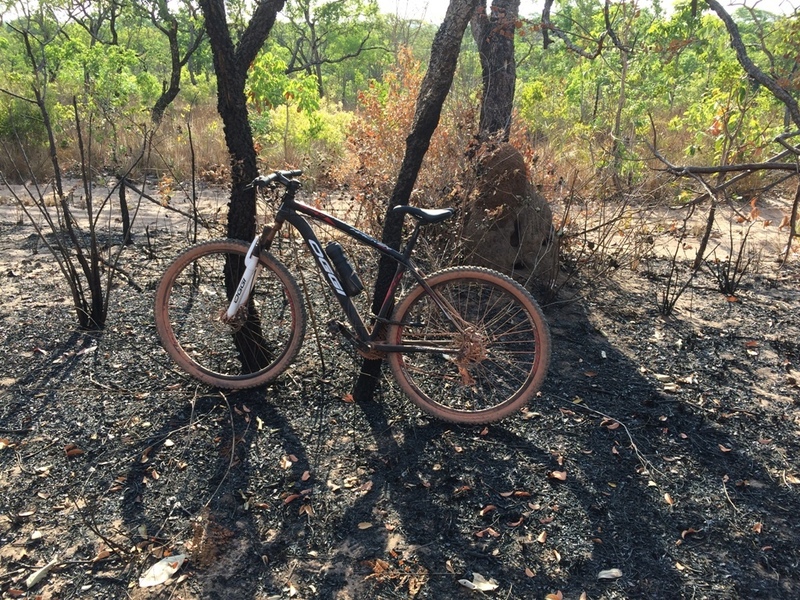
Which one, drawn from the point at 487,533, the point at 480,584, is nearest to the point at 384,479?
the point at 487,533

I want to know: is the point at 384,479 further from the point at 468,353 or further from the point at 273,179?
the point at 273,179

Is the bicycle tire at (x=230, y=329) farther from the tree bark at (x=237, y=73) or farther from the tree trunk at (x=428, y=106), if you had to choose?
the tree trunk at (x=428, y=106)

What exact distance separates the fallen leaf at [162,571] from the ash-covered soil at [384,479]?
0.03 metres

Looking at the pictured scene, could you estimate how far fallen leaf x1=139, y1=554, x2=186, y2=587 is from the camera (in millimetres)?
1965

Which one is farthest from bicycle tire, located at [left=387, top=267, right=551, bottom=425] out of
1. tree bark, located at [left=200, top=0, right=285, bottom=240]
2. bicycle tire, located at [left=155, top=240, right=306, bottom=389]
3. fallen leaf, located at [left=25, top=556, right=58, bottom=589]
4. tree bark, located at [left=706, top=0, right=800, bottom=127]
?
tree bark, located at [left=706, top=0, right=800, bottom=127]

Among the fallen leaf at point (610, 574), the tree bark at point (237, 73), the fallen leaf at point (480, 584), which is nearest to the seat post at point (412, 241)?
the tree bark at point (237, 73)

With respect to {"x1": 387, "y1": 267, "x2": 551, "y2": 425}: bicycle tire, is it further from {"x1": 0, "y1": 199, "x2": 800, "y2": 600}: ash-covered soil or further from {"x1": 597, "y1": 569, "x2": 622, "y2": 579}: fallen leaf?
{"x1": 597, "y1": 569, "x2": 622, "y2": 579}: fallen leaf

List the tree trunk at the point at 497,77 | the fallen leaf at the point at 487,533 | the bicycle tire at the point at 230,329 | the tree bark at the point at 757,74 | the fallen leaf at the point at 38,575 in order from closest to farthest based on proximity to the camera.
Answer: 1. the fallen leaf at the point at 38,575
2. the fallen leaf at the point at 487,533
3. the bicycle tire at the point at 230,329
4. the tree bark at the point at 757,74
5. the tree trunk at the point at 497,77

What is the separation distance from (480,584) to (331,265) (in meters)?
1.49

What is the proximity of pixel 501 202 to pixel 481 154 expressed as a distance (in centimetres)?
68

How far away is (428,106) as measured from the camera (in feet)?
8.63

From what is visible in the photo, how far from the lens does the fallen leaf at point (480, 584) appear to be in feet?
6.54

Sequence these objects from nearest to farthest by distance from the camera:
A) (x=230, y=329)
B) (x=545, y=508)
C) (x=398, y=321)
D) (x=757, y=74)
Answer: (x=545, y=508)
(x=398, y=321)
(x=230, y=329)
(x=757, y=74)

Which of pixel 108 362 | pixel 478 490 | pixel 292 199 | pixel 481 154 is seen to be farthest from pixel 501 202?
pixel 108 362
